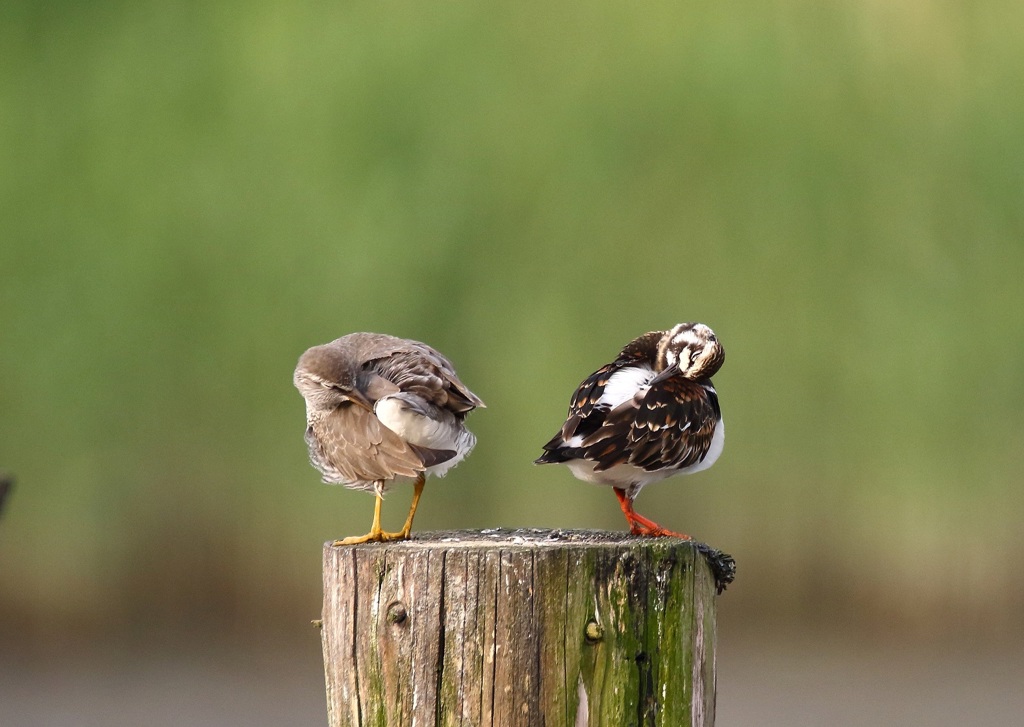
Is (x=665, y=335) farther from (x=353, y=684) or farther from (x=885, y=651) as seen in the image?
(x=885, y=651)

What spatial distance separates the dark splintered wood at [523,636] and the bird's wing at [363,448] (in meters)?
0.69

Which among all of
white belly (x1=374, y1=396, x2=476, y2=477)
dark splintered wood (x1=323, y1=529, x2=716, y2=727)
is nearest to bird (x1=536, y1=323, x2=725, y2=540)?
white belly (x1=374, y1=396, x2=476, y2=477)

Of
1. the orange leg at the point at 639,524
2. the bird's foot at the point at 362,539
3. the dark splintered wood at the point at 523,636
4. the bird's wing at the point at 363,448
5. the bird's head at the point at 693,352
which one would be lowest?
the dark splintered wood at the point at 523,636

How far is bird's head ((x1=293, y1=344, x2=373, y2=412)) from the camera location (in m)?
3.96

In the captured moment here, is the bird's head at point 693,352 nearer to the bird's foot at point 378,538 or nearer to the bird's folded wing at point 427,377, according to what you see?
the bird's folded wing at point 427,377

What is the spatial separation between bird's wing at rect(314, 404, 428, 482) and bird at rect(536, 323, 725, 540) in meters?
0.46

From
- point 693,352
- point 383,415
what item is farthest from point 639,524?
point 383,415

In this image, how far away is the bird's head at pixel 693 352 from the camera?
14.6 feet

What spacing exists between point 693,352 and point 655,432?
49cm

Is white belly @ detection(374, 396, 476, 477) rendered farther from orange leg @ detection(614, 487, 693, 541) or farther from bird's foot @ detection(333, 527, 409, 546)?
orange leg @ detection(614, 487, 693, 541)

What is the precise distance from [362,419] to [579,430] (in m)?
0.70

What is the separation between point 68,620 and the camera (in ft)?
24.5

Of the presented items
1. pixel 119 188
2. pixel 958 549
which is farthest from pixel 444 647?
pixel 119 188

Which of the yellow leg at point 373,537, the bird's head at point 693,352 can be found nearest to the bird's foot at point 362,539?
the yellow leg at point 373,537
